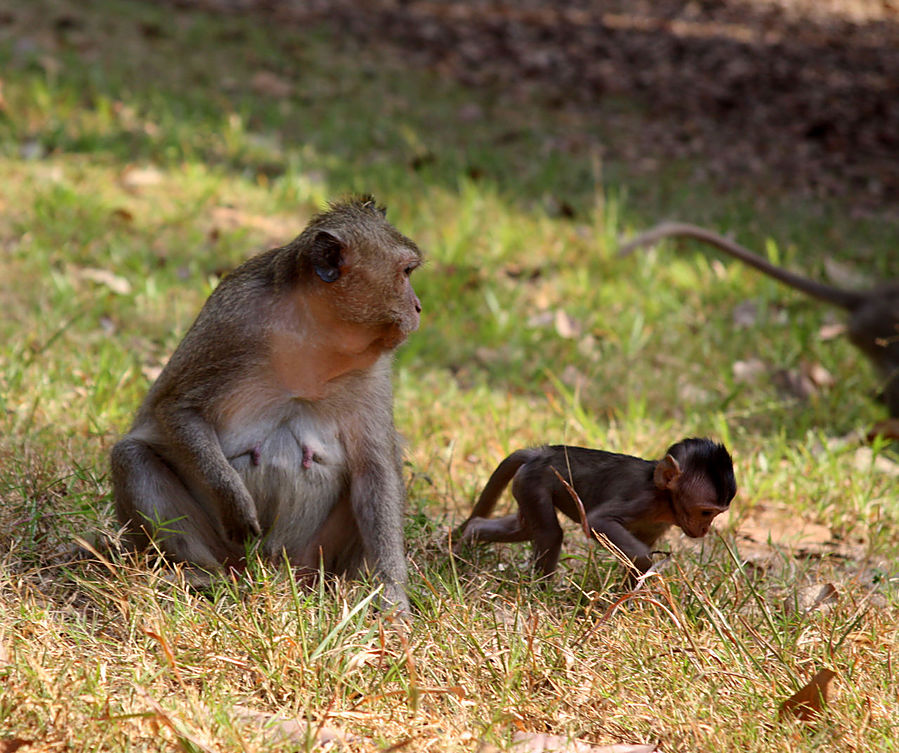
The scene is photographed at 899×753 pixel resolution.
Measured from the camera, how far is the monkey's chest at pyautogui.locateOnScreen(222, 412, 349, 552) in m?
3.17

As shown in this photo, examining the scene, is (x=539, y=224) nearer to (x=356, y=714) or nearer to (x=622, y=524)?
(x=622, y=524)

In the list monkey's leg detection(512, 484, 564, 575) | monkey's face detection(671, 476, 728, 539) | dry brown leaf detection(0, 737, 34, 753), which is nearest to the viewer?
dry brown leaf detection(0, 737, 34, 753)

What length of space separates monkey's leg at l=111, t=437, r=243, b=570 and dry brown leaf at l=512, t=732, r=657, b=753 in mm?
1072

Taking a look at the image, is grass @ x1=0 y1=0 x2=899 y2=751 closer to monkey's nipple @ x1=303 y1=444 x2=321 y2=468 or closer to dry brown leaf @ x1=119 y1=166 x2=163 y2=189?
dry brown leaf @ x1=119 y1=166 x2=163 y2=189

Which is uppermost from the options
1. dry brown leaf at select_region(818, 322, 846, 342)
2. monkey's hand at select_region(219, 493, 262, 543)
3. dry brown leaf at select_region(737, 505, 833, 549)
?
monkey's hand at select_region(219, 493, 262, 543)

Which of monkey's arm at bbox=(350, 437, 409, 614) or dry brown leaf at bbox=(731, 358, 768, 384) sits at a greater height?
monkey's arm at bbox=(350, 437, 409, 614)

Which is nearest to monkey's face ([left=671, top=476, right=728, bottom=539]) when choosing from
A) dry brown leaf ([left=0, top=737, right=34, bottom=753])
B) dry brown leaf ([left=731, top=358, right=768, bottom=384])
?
dry brown leaf ([left=0, top=737, right=34, bottom=753])

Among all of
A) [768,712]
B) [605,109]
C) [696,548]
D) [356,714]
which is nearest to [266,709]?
[356,714]

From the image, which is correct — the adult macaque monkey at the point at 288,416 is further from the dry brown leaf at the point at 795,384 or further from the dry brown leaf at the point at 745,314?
the dry brown leaf at the point at 745,314

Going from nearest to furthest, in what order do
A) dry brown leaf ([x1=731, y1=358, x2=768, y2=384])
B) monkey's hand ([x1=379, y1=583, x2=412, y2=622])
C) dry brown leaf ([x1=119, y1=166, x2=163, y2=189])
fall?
1. monkey's hand ([x1=379, y1=583, x2=412, y2=622])
2. dry brown leaf ([x1=731, y1=358, x2=768, y2=384])
3. dry brown leaf ([x1=119, y1=166, x2=163, y2=189])

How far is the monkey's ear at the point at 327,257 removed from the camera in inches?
115

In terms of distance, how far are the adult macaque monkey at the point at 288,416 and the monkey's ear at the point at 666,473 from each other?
30.4 inches

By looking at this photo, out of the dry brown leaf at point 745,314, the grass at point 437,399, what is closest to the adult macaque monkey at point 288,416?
the grass at point 437,399

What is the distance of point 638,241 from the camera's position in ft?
19.1
